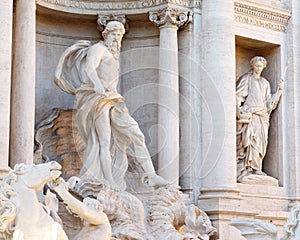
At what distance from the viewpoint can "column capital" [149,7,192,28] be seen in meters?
18.6

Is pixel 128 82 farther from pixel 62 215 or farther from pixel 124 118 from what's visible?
pixel 62 215

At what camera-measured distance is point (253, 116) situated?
64.6ft

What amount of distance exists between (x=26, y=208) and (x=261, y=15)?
28.3ft

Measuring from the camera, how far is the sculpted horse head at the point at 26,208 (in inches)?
500

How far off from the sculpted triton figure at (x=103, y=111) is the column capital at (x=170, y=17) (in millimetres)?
1457

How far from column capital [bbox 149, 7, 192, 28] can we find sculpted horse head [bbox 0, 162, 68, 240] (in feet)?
20.3

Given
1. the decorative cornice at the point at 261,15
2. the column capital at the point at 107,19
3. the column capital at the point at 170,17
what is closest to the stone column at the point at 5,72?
the column capital at the point at 107,19

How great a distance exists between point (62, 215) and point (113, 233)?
2.77ft

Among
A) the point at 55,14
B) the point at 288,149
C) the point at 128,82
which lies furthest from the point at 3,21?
the point at 288,149

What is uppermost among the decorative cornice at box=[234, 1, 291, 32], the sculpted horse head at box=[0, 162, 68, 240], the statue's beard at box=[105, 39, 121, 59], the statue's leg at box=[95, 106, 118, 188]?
the decorative cornice at box=[234, 1, 291, 32]

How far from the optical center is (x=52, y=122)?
18.1m

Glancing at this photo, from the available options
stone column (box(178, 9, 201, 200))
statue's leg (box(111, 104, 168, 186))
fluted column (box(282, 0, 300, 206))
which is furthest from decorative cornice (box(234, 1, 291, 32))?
statue's leg (box(111, 104, 168, 186))

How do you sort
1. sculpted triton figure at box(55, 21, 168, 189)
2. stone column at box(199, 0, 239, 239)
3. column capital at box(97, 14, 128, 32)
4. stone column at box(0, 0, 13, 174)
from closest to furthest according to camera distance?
stone column at box(0, 0, 13, 174) < sculpted triton figure at box(55, 21, 168, 189) < stone column at box(199, 0, 239, 239) < column capital at box(97, 14, 128, 32)

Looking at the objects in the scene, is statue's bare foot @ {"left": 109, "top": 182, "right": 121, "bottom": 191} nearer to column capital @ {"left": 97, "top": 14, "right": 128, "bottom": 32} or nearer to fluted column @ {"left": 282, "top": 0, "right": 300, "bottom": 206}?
column capital @ {"left": 97, "top": 14, "right": 128, "bottom": 32}
